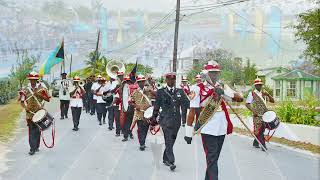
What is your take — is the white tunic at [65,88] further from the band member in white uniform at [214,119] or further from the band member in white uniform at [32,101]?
the band member in white uniform at [214,119]

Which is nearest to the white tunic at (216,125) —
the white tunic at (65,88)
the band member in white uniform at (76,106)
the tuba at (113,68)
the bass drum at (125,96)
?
the bass drum at (125,96)

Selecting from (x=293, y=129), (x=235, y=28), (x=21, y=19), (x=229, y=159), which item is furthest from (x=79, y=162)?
(x=235, y=28)

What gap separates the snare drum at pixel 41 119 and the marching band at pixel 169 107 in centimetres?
3

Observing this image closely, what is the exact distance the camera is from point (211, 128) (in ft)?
23.5

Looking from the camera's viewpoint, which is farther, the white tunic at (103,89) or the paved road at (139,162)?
the white tunic at (103,89)

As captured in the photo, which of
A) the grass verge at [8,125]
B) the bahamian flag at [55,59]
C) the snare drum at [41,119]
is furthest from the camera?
the bahamian flag at [55,59]

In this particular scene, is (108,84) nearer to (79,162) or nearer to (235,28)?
(79,162)

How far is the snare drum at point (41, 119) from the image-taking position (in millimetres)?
10562

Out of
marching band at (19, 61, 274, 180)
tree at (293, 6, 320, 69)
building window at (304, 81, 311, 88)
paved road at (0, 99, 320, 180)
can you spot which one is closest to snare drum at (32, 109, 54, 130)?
marching band at (19, 61, 274, 180)

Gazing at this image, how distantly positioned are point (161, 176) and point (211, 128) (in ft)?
6.42

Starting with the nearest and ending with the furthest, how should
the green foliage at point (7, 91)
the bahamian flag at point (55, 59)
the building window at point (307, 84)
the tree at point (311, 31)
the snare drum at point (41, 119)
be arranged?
the snare drum at point (41, 119), the tree at point (311, 31), the bahamian flag at point (55, 59), the green foliage at point (7, 91), the building window at point (307, 84)

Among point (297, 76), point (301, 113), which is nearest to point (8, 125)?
point (301, 113)

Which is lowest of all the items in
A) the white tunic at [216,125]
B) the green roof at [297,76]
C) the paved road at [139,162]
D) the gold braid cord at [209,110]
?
the paved road at [139,162]

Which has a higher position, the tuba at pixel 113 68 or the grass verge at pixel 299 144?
the tuba at pixel 113 68
